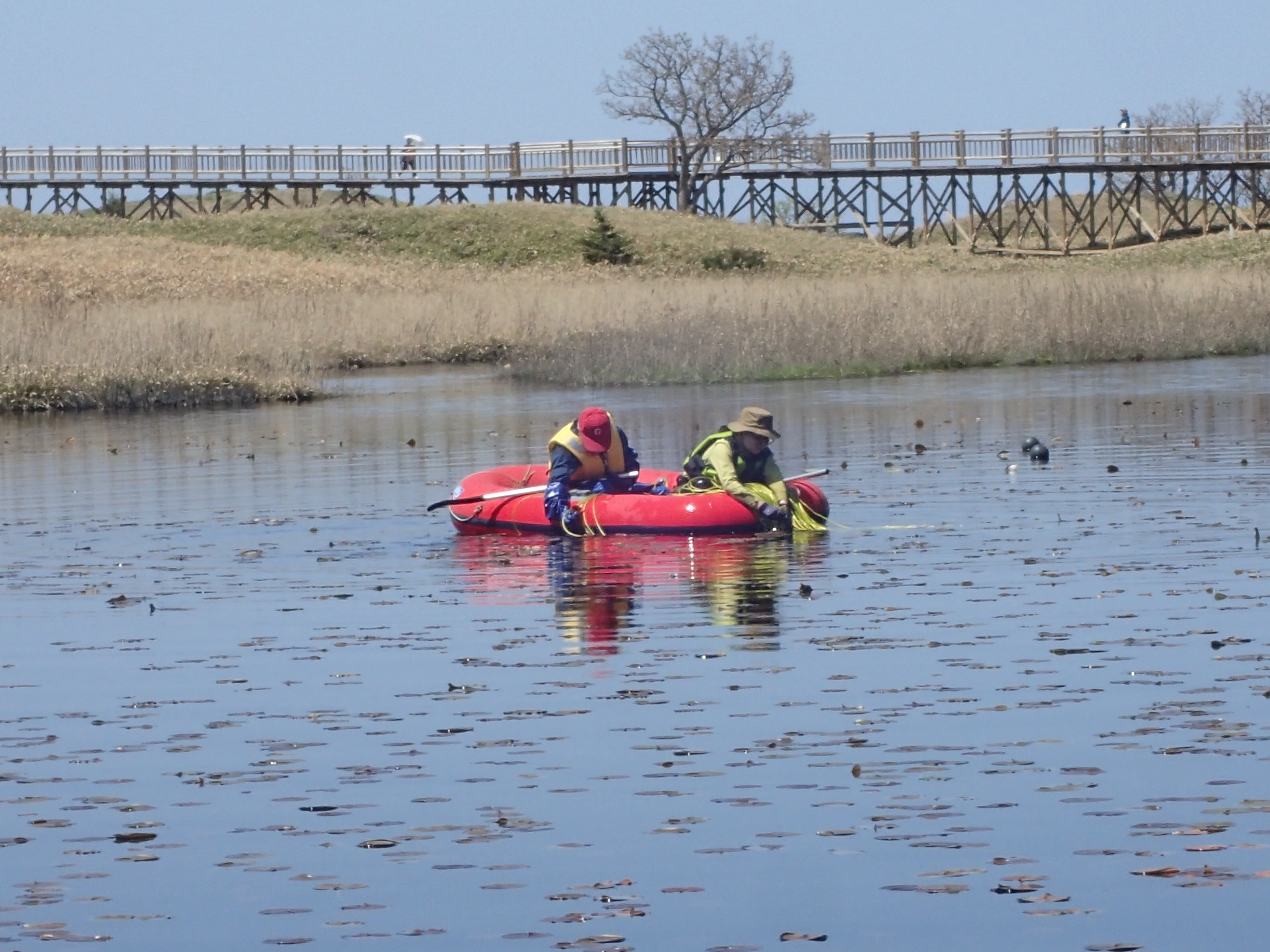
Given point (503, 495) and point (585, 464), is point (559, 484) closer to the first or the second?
point (585, 464)

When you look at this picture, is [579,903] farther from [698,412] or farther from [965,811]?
[698,412]

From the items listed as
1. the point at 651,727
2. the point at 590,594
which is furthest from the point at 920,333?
the point at 651,727

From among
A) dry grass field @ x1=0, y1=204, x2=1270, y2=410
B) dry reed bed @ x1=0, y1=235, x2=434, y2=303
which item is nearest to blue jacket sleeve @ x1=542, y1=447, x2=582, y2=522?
dry grass field @ x1=0, y1=204, x2=1270, y2=410

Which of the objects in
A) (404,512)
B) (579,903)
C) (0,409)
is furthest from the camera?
(0,409)

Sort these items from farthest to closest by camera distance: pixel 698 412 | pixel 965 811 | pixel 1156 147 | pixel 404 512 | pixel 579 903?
pixel 1156 147
pixel 698 412
pixel 404 512
pixel 965 811
pixel 579 903

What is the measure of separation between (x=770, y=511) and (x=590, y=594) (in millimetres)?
2596

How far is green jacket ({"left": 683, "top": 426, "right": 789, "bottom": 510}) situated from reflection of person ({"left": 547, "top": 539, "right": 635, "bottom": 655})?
1002 mm

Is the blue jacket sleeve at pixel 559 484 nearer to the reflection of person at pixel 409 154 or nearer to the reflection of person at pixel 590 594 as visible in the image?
the reflection of person at pixel 590 594

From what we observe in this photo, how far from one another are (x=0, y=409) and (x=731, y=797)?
28.1 m

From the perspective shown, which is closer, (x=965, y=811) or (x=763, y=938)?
(x=763, y=938)

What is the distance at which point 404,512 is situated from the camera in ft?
61.2

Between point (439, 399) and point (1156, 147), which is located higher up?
point (1156, 147)

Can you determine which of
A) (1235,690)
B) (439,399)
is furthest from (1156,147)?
(1235,690)

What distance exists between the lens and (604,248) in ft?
224
